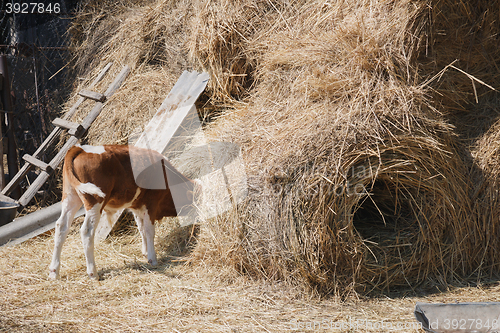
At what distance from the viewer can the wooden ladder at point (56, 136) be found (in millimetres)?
6148

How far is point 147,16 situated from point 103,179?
401 centimetres

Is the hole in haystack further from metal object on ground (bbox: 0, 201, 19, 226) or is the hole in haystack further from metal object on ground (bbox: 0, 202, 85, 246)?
metal object on ground (bbox: 0, 201, 19, 226)

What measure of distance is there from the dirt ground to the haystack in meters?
0.20

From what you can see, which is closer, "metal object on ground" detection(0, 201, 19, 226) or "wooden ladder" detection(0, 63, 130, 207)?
"metal object on ground" detection(0, 201, 19, 226)

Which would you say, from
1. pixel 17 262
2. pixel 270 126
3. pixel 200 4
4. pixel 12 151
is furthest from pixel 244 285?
pixel 12 151

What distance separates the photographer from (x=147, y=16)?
729 cm

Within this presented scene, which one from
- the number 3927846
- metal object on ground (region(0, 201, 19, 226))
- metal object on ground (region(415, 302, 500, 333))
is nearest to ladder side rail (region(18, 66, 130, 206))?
metal object on ground (region(0, 201, 19, 226))

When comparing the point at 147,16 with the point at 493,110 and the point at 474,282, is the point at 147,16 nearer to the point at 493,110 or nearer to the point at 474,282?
the point at 493,110

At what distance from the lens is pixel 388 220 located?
489 cm

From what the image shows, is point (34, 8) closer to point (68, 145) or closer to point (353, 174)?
point (68, 145)

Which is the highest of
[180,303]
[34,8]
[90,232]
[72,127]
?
[34,8]

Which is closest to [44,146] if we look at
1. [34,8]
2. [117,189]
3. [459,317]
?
[117,189]

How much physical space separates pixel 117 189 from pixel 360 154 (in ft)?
8.57

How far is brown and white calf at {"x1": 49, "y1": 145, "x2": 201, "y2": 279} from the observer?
4.39 metres
